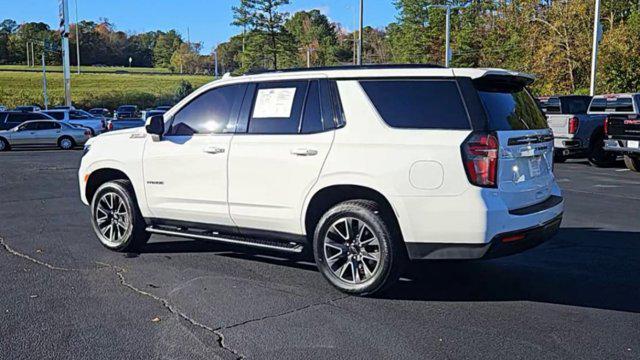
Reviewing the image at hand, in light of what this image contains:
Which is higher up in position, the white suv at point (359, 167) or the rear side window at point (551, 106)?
the rear side window at point (551, 106)

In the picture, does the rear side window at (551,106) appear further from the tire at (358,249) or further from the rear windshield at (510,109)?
the tire at (358,249)

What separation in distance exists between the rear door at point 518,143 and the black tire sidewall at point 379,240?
3.15 ft

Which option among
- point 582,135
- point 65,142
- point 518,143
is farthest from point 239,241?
point 65,142

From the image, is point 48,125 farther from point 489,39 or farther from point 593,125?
point 489,39

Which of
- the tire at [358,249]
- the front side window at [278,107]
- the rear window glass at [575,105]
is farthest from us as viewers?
the rear window glass at [575,105]

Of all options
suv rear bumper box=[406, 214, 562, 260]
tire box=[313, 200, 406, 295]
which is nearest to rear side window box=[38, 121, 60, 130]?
tire box=[313, 200, 406, 295]

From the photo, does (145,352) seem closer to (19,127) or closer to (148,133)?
(148,133)

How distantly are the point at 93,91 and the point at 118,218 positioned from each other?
75480 millimetres

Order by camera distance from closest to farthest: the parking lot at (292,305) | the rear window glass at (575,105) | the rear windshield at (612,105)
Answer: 1. the parking lot at (292,305)
2. the rear windshield at (612,105)
3. the rear window glass at (575,105)

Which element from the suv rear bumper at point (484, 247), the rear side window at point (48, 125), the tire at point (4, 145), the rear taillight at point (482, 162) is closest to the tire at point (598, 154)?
the suv rear bumper at point (484, 247)

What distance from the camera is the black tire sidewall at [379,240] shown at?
16.0ft

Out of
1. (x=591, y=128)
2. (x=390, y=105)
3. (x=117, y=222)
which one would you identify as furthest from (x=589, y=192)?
(x=117, y=222)

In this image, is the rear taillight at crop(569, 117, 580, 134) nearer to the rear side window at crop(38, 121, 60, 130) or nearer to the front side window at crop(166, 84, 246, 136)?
the front side window at crop(166, 84, 246, 136)

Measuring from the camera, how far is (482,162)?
15.0 ft
